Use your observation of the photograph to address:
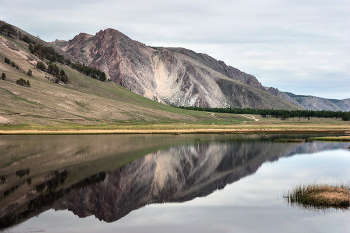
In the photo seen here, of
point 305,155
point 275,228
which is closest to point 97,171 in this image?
point 275,228

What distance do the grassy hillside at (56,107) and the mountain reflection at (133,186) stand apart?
262 feet

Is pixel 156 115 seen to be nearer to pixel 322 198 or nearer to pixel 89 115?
pixel 89 115

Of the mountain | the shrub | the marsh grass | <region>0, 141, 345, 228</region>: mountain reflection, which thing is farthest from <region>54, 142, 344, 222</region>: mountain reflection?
the shrub

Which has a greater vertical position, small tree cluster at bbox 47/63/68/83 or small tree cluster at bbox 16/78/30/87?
small tree cluster at bbox 47/63/68/83

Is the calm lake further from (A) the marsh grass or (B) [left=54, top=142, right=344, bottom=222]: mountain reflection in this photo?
(A) the marsh grass

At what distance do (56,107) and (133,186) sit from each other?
124958 millimetres

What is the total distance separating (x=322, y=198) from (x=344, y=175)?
489 inches

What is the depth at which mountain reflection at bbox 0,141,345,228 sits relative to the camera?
63.7 feet

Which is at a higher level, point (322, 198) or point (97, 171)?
point (322, 198)

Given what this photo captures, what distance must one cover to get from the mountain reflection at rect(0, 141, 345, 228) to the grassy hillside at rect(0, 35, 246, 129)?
7982 cm

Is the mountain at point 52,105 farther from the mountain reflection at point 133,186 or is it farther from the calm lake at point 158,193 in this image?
the mountain reflection at point 133,186

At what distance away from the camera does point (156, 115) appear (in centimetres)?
17062

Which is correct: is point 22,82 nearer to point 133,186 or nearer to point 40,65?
point 40,65

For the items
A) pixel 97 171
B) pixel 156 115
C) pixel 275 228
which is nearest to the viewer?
pixel 275 228
